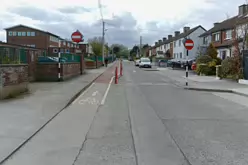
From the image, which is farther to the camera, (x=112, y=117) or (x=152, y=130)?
(x=112, y=117)

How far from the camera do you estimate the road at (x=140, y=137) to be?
5.23 m

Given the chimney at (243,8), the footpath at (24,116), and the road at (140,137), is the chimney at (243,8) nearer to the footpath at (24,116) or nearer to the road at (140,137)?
the road at (140,137)

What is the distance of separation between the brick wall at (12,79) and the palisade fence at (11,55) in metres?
0.32

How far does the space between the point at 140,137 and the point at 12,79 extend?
847 cm

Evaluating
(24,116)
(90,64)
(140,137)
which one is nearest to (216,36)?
(90,64)

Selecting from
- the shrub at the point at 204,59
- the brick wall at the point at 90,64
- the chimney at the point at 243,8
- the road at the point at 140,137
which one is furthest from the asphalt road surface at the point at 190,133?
the chimney at the point at 243,8

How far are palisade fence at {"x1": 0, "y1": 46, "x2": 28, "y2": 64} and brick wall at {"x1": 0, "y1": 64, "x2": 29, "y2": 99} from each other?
1.04 ft

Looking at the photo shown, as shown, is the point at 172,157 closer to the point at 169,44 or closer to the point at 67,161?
the point at 67,161

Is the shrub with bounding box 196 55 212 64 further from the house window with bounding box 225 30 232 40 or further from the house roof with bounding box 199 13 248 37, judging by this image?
the house window with bounding box 225 30 232 40

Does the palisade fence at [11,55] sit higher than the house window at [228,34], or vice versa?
the house window at [228,34]

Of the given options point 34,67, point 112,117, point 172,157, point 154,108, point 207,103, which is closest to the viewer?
point 172,157

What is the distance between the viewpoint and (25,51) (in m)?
17.4

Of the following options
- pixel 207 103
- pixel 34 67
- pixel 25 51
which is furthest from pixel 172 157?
pixel 34 67

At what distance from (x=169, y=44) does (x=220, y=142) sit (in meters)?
77.4
